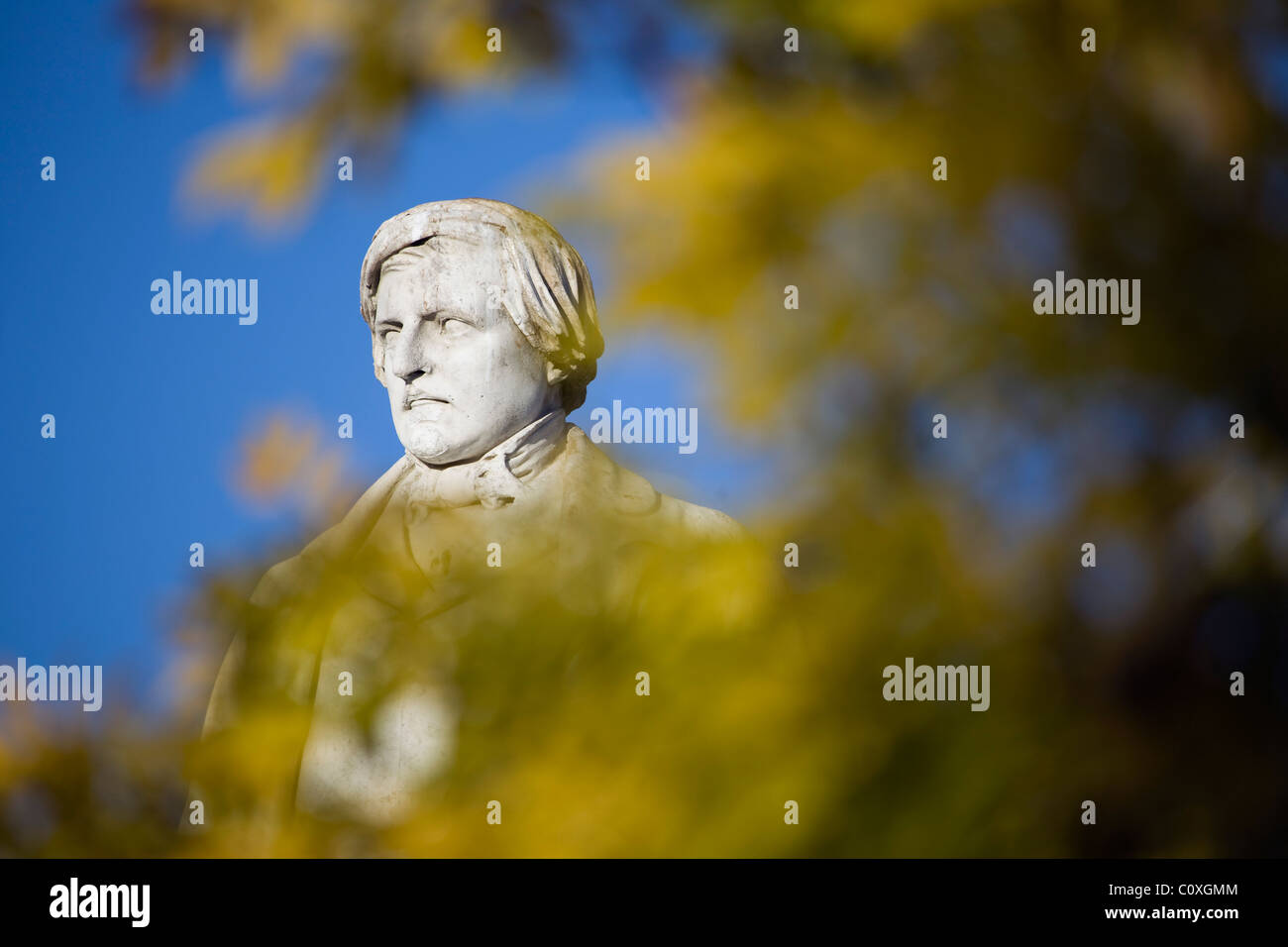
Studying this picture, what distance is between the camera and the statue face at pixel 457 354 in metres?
3.40

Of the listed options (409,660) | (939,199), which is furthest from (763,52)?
(409,660)

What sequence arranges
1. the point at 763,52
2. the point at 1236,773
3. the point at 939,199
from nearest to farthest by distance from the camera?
the point at 1236,773 → the point at 939,199 → the point at 763,52

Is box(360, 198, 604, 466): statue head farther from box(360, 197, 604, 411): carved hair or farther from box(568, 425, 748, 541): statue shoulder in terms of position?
box(568, 425, 748, 541): statue shoulder

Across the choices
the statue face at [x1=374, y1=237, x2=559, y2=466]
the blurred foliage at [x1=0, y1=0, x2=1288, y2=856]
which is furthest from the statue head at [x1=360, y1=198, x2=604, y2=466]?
the blurred foliage at [x1=0, y1=0, x2=1288, y2=856]

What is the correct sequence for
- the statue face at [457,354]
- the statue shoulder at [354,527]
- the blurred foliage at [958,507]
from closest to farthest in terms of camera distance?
the blurred foliage at [958,507], the statue shoulder at [354,527], the statue face at [457,354]

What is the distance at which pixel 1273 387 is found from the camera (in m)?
1.92

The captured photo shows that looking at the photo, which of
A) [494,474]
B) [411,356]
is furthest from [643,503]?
[411,356]

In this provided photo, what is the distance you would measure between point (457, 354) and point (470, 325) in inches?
3.1

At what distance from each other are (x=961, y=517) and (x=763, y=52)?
2.68 feet

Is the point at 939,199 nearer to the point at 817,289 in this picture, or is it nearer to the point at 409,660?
the point at 817,289

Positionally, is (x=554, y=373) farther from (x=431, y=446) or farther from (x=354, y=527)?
(x=354, y=527)

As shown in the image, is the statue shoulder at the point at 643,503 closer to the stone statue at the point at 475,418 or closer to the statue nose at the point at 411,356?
the stone statue at the point at 475,418

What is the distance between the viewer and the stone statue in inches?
128

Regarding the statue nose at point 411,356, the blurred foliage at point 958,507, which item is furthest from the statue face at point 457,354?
the blurred foliage at point 958,507
